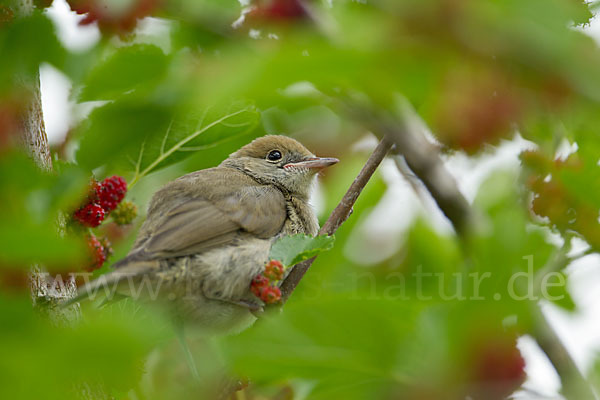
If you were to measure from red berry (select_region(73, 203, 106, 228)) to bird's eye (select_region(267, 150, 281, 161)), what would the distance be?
271cm

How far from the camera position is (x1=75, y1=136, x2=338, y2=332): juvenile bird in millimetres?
3791

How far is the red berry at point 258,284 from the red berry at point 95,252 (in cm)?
87

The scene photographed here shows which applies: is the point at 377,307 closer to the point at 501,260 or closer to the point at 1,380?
the point at 501,260

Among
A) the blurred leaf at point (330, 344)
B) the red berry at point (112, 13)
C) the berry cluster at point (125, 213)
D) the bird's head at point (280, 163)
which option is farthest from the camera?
the bird's head at point (280, 163)

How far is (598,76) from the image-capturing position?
103 cm

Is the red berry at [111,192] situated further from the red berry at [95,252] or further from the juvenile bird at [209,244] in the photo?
the juvenile bird at [209,244]

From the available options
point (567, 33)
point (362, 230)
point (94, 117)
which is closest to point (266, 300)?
point (362, 230)

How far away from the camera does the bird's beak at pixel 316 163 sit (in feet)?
15.4

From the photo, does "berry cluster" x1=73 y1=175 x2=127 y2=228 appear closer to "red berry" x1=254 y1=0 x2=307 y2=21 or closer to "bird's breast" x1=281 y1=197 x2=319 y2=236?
"red berry" x1=254 y1=0 x2=307 y2=21

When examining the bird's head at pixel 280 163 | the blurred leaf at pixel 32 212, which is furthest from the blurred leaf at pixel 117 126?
the bird's head at pixel 280 163

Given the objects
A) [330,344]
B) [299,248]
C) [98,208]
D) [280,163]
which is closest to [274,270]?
[299,248]

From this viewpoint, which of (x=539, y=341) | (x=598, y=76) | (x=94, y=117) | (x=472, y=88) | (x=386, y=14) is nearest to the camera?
(x=598, y=76)

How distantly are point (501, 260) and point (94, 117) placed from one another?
49.9 inches

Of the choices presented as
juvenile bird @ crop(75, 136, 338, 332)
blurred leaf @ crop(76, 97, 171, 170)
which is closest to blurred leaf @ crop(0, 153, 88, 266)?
blurred leaf @ crop(76, 97, 171, 170)
